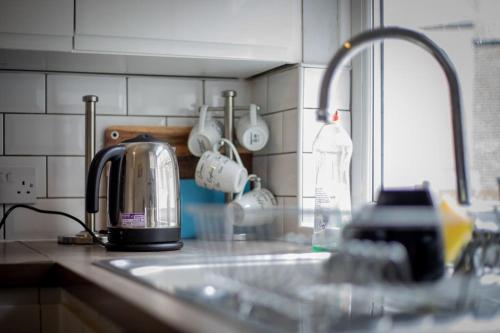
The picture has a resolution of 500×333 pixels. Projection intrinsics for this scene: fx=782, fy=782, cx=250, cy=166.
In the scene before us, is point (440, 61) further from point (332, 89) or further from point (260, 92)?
point (260, 92)

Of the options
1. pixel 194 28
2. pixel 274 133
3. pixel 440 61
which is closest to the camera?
pixel 440 61

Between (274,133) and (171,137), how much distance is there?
0.85ft

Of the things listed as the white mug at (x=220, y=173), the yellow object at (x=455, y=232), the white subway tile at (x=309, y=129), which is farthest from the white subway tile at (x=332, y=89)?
the yellow object at (x=455, y=232)

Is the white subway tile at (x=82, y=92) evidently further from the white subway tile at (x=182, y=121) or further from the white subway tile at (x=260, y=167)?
the white subway tile at (x=260, y=167)

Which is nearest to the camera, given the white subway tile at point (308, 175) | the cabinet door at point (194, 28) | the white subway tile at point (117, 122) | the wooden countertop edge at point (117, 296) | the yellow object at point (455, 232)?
the wooden countertop edge at point (117, 296)

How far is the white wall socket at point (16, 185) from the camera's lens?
73.7 inches

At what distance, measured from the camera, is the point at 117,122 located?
6.44 feet

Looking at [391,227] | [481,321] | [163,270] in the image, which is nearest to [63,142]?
[163,270]

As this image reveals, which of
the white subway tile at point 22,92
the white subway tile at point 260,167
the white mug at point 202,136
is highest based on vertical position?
the white subway tile at point 22,92

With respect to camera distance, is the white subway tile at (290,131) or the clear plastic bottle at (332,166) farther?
the white subway tile at (290,131)

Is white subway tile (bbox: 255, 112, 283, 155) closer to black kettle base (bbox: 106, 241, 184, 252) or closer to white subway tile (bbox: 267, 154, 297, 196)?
white subway tile (bbox: 267, 154, 297, 196)

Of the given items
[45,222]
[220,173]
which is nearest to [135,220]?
[220,173]

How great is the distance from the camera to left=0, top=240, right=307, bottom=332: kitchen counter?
72cm

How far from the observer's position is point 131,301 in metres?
0.84
